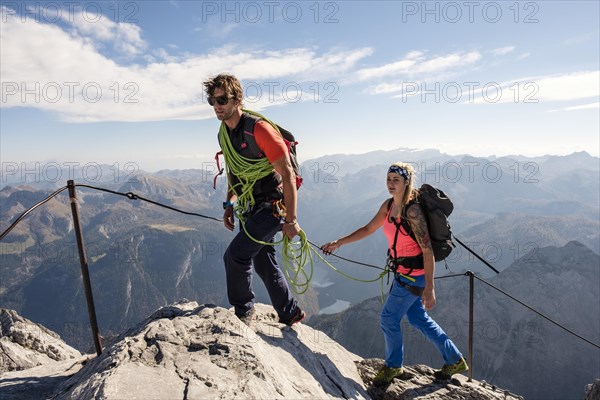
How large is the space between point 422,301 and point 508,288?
618ft

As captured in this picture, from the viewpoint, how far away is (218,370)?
16.7ft

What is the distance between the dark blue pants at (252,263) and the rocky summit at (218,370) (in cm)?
48

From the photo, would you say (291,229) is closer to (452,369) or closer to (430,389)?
(430,389)

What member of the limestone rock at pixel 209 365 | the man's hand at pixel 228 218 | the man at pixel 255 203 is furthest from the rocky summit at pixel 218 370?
the man's hand at pixel 228 218

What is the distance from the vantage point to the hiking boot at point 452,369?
308 inches

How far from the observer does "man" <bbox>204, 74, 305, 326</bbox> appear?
5.95m

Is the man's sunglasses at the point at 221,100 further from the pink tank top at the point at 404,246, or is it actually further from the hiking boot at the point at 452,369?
the hiking boot at the point at 452,369

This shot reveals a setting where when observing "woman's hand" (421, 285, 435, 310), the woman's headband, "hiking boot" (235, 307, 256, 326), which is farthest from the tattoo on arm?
"hiking boot" (235, 307, 256, 326)

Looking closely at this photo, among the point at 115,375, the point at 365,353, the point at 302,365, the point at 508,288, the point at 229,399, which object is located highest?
the point at 115,375

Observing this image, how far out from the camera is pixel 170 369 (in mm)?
4957

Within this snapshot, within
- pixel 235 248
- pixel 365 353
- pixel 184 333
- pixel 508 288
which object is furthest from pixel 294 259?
pixel 508 288

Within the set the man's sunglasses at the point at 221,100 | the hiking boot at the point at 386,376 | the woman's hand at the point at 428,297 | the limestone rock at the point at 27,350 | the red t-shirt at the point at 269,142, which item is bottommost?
the limestone rock at the point at 27,350

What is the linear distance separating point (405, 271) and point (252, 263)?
3.01 meters

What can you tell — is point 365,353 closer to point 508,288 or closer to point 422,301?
point 508,288
